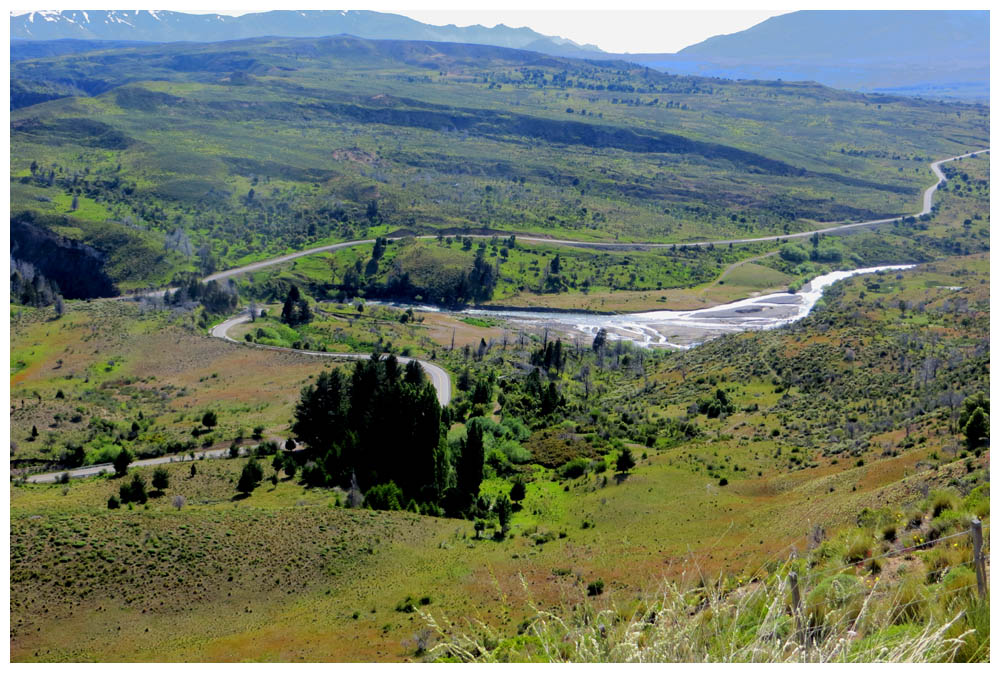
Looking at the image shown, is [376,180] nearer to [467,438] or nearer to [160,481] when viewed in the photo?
[467,438]

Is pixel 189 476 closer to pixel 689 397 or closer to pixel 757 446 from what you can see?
pixel 757 446

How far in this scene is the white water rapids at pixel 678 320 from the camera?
89.1 meters

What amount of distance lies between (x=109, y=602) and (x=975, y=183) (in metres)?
187

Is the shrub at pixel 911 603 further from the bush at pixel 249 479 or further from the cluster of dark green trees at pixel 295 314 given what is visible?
the cluster of dark green trees at pixel 295 314

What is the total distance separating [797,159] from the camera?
189 m

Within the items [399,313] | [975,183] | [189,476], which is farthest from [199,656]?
[975,183]

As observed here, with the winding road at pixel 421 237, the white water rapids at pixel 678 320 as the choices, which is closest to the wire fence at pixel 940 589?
the winding road at pixel 421 237

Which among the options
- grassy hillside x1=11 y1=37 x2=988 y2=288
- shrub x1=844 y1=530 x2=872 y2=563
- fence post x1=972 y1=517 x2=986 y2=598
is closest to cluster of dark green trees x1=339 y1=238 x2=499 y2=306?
grassy hillside x1=11 y1=37 x2=988 y2=288

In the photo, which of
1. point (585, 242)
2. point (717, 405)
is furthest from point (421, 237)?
point (717, 405)

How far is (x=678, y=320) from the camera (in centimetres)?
9619

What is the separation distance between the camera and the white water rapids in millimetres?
89062

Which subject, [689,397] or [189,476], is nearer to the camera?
[189,476]

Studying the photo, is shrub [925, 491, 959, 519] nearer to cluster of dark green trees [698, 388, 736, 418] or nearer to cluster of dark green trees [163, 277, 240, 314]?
cluster of dark green trees [698, 388, 736, 418]
